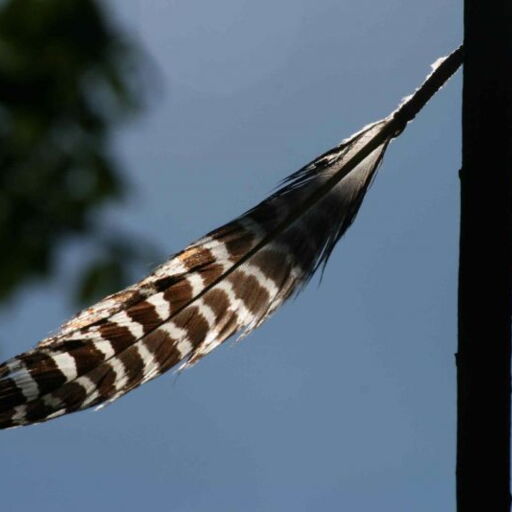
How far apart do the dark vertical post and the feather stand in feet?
1.20

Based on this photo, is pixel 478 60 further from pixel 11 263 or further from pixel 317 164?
pixel 11 263

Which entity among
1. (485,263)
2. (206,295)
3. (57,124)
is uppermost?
(57,124)

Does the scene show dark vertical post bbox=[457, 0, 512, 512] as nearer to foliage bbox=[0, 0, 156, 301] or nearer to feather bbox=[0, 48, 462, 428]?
feather bbox=[0, 48, 462, 428]

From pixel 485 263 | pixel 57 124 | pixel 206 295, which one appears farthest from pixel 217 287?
pixel 57 124

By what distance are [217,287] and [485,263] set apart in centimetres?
67

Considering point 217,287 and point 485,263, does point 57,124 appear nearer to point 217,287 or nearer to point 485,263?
point 217,287

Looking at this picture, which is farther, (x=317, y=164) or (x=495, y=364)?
(x=317, y=164)

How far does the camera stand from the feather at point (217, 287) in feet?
5.24

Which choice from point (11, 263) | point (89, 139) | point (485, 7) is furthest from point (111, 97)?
point (485, 7)

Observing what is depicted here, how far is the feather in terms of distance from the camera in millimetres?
1596

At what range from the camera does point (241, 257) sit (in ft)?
5.63

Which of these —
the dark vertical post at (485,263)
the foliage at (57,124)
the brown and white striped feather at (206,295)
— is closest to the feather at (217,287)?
the brown and white striped feather at (206,295)

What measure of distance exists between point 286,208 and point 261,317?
0.85 ft

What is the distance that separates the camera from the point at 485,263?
4.00 feet
